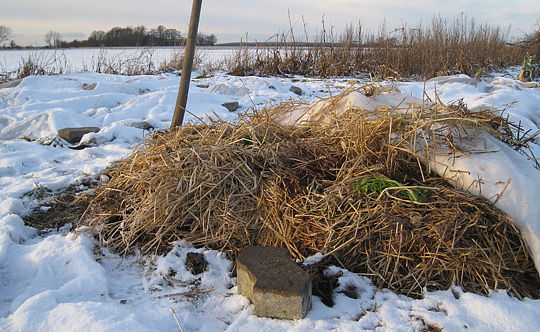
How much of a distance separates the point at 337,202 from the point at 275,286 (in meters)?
0.68

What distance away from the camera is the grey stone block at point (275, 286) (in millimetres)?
1467

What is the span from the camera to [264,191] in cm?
218

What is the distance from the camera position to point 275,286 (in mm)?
1487

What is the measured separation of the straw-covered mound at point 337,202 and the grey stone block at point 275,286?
329mm

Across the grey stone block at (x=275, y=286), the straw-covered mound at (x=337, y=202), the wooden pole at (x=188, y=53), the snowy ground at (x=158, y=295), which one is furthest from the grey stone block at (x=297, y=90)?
the grey stone block at (x=275, y=286)

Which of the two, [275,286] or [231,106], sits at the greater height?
[231,106]

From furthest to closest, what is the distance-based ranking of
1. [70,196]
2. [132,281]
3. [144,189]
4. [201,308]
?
[70,196] < [144,189] < [132,281] < [201,308]

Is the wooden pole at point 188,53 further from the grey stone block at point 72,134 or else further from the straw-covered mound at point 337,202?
the grey stone block at point 72,134

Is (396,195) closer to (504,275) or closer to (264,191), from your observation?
(504,275)

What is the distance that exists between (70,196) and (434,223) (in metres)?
2.44

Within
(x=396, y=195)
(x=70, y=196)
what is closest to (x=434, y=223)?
(x=396, y=195)

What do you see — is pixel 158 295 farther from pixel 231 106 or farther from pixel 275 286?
pixel 231 106

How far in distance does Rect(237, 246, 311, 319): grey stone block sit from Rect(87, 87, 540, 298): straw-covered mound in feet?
1.08

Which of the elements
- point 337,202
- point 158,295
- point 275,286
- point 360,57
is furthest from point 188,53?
point 360,57
